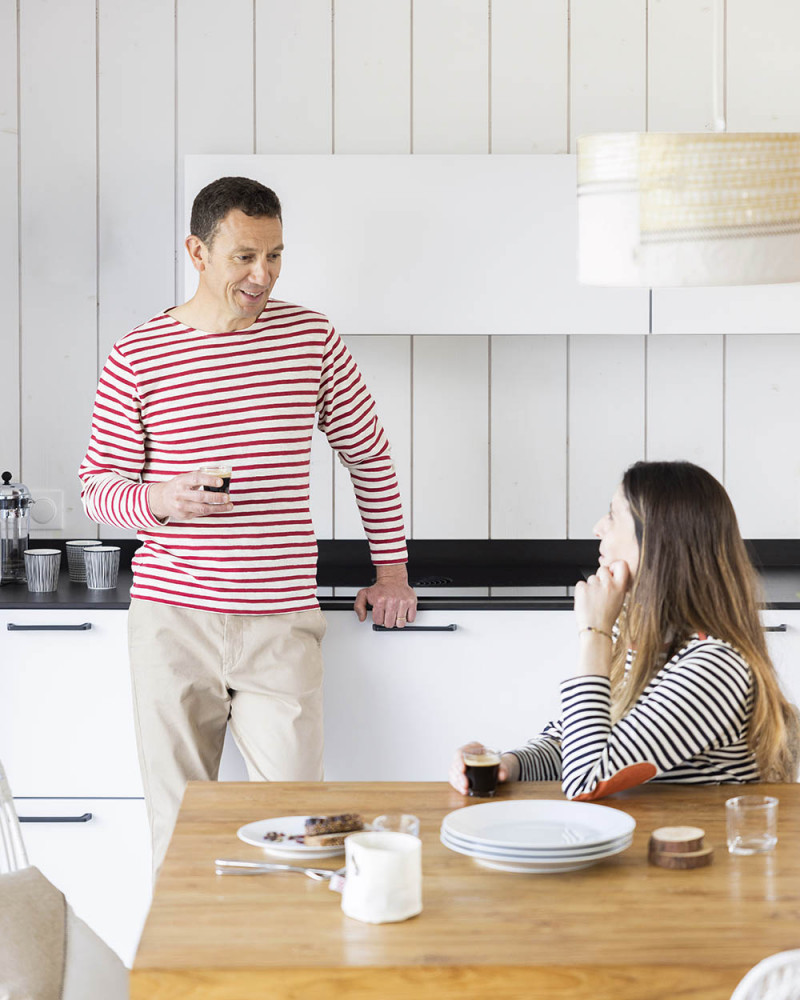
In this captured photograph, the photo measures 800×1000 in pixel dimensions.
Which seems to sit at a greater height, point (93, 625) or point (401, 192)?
point (401, 192)

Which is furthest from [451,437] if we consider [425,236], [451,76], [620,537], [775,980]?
[775,980]

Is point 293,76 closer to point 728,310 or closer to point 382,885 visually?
point 728,310

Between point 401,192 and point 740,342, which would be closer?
point 401,192

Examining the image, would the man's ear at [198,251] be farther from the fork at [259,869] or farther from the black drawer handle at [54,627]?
the fork at [259,869]

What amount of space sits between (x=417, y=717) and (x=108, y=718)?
679mm

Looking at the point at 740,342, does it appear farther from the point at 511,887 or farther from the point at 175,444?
the point at 511,887

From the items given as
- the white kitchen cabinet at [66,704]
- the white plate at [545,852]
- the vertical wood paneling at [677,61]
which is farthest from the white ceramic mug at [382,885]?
the vertical wood paneling at [677,61]

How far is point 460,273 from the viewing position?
2975mm

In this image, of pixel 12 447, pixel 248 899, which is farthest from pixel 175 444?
pixel 248 899

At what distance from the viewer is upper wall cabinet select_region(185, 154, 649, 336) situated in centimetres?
296

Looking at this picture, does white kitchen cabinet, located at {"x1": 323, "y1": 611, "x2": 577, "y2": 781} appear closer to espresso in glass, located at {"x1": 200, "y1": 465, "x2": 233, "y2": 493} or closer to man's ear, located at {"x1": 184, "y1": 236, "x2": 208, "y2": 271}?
espresso in glass, located at {"x1": 200, "y1": 465, "x2": 233, "y2": 493}

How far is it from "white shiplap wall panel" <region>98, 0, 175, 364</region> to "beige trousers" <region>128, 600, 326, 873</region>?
1.12 m

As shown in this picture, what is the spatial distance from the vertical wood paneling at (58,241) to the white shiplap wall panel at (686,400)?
150 centimetres

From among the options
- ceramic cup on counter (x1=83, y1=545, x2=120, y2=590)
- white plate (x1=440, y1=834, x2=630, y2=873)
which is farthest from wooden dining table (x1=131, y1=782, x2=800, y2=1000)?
ceramic cup on counter (x1=83, y1=545, x2=120, y2=590)
